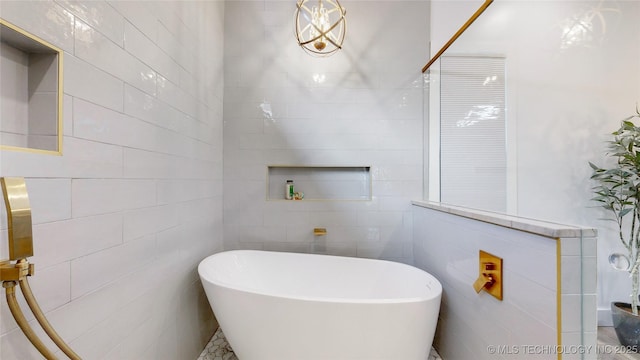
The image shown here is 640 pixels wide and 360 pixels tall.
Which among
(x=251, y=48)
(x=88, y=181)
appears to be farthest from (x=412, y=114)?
(x=88, y=181)

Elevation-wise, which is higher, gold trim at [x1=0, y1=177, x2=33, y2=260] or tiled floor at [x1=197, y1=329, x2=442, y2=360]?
gold trim at [x1=0, y1=177, x2=33, y2=260]

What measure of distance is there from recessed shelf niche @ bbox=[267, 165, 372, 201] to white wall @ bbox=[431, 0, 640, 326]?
3.98 ft

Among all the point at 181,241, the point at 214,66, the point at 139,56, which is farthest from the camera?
the point at 214,66

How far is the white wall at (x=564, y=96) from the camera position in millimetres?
1034

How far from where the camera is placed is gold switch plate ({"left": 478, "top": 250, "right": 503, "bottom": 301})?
1181mm

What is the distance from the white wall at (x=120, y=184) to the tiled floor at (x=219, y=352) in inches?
4.9

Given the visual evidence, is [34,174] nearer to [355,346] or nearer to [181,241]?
[181,241]

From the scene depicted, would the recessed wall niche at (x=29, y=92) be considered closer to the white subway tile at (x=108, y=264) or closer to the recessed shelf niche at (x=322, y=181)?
the white subway tile at (x=108, y=264)

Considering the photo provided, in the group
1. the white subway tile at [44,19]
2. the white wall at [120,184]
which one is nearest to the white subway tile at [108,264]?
the white wall at [120,184]

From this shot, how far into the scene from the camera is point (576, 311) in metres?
0.89

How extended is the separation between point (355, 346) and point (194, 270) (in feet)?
3.82

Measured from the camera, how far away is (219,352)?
1.91 m

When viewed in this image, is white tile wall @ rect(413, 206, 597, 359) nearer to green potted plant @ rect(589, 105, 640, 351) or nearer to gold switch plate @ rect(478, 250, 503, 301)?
gold switch plate @ rect(478, 250, 503, 301)

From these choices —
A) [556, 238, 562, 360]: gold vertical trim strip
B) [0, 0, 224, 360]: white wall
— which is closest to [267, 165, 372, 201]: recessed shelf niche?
[0, 0, 224, 360]: white wall
